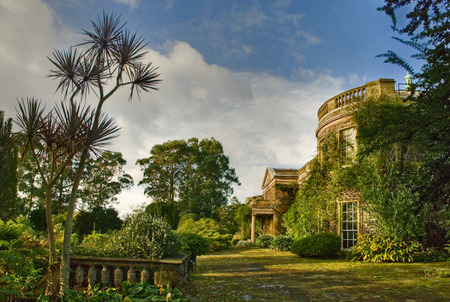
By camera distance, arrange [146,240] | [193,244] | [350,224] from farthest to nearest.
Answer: [350,224] → [193,244] → [146,240]

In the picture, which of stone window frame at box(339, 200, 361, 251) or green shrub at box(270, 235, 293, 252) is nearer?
stone window frame at box(339, 200, 361, 251)

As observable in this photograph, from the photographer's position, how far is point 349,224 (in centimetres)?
1390

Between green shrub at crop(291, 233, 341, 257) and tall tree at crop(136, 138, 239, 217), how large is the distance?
19583 mm

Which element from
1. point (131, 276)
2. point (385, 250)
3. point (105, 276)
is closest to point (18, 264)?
point (105, 276)

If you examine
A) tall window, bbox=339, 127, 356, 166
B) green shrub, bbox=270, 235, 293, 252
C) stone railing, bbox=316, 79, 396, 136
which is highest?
stone railing, bbox=316, 79, 396, 136

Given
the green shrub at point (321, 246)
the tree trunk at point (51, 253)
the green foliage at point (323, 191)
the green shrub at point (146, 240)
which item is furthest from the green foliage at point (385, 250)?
the tree trunk at point (51, 253)

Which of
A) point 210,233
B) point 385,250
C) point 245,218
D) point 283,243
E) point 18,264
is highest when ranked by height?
point 18,264

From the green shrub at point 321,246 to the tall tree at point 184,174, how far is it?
19.6 m

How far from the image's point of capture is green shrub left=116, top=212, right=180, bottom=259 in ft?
19.2

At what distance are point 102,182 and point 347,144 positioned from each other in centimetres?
2302

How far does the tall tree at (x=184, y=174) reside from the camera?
107 ft

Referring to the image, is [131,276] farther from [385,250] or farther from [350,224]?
[350,224]

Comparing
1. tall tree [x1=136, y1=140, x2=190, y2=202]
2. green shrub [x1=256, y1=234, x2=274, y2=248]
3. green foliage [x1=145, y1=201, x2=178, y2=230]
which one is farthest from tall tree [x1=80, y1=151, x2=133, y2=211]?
green shrub [x1=256, y1=234, x2=274, y2=248]

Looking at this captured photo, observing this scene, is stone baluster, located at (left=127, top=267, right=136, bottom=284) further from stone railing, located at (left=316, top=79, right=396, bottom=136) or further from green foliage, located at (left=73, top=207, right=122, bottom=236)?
green foliage, located at (left=73, top=207, right=122, bottom=236)
